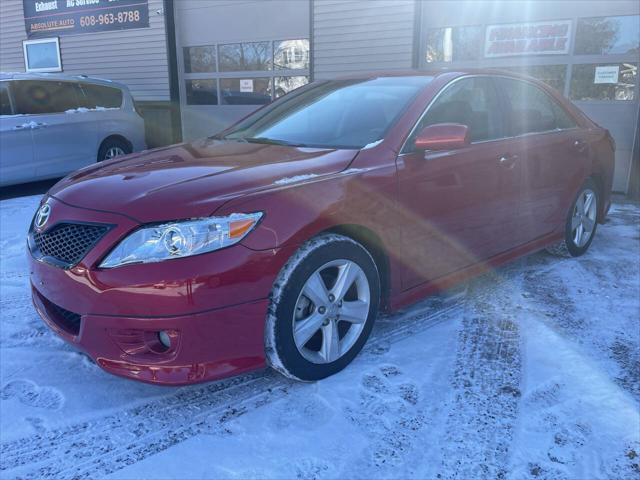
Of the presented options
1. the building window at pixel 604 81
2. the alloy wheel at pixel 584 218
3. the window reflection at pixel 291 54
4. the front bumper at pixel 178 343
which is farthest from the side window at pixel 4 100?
the building window at pixel 604 81

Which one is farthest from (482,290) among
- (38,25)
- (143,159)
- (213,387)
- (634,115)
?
(38,25)

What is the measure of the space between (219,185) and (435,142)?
3.93 feet

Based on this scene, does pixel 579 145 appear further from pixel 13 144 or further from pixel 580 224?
pixel 13 144

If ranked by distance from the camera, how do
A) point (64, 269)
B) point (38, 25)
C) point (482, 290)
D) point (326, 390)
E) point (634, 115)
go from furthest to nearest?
point (38, 25) < point (634, 115) < point (482, 290) < point (326, 390) < point (64, 269)

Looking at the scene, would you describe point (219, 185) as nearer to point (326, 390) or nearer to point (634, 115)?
point (326, 390)

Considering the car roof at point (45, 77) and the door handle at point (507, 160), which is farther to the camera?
the car roof at point (45, 77)

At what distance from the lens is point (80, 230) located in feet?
7.99

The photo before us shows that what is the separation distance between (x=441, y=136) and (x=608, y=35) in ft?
17.6

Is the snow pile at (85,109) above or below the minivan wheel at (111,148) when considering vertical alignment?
above

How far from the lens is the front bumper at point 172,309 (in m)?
2.20

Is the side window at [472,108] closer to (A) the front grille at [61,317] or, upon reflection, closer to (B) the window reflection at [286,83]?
(A) the front grille at [61,317]

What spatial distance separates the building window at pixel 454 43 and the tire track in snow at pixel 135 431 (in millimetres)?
6584

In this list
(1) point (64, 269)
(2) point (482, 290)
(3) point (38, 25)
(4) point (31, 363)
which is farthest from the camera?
(3) point (38, 25)

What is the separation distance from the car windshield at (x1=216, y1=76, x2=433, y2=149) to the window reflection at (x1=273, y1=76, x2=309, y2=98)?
6.13 meters
